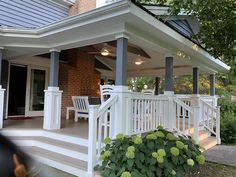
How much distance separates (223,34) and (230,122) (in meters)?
4.77

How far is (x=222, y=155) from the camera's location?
6633 mm

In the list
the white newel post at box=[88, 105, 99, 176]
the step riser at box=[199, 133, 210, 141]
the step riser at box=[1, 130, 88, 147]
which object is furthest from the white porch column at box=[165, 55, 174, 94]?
the white newel post at box=[88, 105, 99, 176]

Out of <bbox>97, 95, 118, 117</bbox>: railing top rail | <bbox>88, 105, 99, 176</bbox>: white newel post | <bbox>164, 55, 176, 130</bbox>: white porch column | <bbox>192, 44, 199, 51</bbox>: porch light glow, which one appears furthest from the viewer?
<bbox>192, 44, 199, 51</bbox>: porch light glow

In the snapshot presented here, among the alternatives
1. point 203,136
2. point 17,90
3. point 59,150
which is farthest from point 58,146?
point 203,136

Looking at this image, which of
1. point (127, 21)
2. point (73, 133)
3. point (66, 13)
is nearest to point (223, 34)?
point (127, 21)

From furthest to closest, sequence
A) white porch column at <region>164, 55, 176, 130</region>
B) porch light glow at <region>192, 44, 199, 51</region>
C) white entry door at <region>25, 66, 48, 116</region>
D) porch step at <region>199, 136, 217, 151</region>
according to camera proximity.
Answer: white entry door at <region>25, 66, 48, 116</region> < porch step at <region>199, 136, 217, 151</region> < porch light glow at <region>192, 44, 199, 51</region> < white porch column at <region>164, 55, 176, 130</region>

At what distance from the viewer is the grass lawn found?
16.3 feet

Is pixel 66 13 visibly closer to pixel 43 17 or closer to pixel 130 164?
pixel 43 17

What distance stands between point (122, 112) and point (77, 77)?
5.53 meters

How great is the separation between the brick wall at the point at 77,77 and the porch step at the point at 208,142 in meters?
4.95

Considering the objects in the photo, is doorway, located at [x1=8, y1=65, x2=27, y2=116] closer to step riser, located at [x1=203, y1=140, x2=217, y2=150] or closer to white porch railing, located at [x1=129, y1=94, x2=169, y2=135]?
white porch railing, located at [x1=129, y1=94, x2=169, y2=135]

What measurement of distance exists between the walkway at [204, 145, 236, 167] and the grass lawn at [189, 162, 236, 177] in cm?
30

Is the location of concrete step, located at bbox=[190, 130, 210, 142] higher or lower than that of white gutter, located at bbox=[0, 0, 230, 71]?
lower

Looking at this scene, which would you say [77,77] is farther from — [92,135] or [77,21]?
[92,135]
